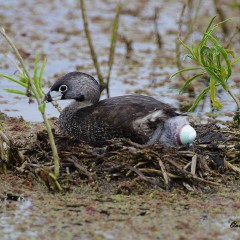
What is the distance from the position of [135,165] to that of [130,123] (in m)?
0.55

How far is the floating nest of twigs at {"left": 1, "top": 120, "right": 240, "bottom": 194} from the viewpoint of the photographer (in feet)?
21.6

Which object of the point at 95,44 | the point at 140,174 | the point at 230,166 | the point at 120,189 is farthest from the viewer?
the point at 95,44

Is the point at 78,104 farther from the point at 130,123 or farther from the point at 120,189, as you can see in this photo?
the point at 120,189

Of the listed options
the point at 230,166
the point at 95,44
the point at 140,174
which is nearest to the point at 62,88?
the point at 140,174

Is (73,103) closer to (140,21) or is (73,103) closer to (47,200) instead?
(47,200)

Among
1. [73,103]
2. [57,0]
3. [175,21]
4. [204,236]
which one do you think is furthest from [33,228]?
[57,0]

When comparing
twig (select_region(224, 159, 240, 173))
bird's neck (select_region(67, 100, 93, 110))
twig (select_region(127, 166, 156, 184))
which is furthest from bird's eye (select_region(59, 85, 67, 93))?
twig (select_region(224, 159, 240, 173))

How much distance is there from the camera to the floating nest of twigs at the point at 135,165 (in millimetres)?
6574

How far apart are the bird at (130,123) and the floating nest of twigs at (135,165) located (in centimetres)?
14

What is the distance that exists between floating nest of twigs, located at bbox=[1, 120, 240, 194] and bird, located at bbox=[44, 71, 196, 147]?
5.6 inches

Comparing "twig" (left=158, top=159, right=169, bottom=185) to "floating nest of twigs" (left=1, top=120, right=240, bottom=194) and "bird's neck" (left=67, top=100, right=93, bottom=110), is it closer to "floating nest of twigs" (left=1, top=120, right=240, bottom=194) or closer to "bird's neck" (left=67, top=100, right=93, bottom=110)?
"floating nest of twigs" (left=1, top=120, right=240, bottom=194)

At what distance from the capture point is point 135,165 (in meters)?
6.70

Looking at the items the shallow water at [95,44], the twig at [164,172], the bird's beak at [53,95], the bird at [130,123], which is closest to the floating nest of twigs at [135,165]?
the twig at [164,172]

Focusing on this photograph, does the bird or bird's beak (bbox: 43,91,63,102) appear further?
bird's beak (bbox: 43,91,63,102)
